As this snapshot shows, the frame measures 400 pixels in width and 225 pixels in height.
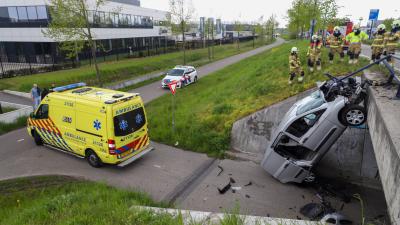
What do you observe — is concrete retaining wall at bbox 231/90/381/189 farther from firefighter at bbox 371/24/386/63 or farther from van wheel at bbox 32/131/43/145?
van wheel at bbox 32/131/43/145

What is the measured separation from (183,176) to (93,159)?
9.90ft

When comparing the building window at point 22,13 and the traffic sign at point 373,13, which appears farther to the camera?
the building window at point 22,13

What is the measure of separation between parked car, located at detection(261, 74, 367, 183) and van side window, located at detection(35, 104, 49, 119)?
304 inches

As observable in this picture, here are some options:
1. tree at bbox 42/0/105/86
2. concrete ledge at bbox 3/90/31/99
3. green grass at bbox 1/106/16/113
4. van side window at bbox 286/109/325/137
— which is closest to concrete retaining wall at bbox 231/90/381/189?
van side window at bbox 286/109/325/137

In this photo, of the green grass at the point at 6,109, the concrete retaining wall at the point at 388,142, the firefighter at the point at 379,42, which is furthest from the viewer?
the green grass at the point at 6,109

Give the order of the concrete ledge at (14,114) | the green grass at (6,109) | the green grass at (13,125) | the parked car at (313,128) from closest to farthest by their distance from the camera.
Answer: the parked car at (313,128)
the green grass at (13,125)
the concrete ledge at (14,114)
the green grass at (6,109)

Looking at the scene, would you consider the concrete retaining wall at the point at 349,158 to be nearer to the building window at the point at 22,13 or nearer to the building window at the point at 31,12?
the building window at the point at 31,12

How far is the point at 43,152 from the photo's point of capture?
10062 mm

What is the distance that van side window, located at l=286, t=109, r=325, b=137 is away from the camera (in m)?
6.95

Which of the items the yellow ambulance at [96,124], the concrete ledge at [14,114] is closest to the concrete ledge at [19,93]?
the concrete ledge at [14,114]

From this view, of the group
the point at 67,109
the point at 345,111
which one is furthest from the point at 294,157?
the point at 67,109

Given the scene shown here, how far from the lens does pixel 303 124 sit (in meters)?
7.29

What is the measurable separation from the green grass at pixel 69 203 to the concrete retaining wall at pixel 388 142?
3.14 meters

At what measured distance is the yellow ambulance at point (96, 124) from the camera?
27.1 ft
